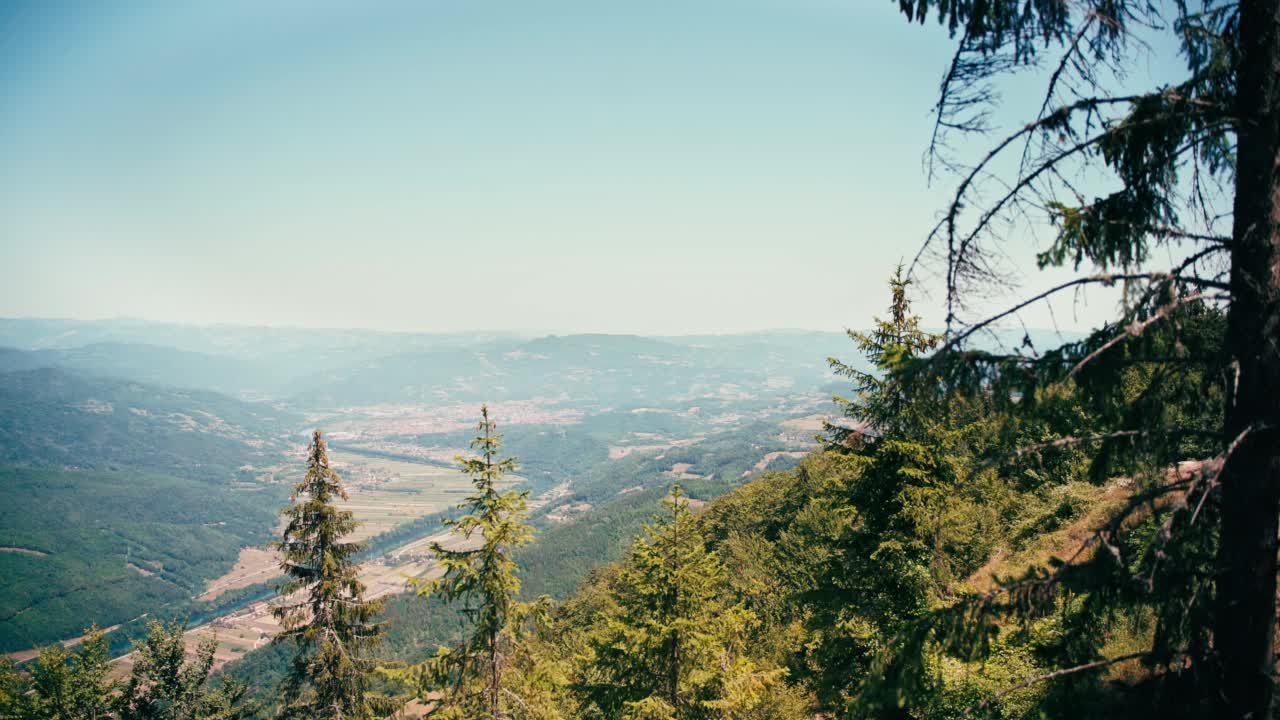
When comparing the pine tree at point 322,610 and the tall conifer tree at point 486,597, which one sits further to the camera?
the pine tree at point 322,610

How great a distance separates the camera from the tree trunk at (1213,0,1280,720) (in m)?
3.54

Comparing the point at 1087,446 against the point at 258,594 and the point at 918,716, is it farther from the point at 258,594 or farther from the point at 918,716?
the point at 258,594

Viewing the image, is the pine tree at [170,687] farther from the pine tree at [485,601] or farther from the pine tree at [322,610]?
the pine tree at [485,601]

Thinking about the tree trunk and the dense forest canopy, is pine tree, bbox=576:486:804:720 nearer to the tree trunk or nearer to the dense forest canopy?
the dense forest canopy

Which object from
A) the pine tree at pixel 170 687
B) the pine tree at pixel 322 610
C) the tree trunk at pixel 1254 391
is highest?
the tree trunk at pixel 1254 391

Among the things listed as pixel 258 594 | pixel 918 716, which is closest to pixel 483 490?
pixel 918 716

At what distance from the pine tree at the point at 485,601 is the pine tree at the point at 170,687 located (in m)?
14.1

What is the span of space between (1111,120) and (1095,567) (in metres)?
3.24

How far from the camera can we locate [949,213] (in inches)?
172

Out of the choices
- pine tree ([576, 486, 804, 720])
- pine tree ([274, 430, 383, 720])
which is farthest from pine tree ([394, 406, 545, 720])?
pine tree ([274, 430, 383, 720])

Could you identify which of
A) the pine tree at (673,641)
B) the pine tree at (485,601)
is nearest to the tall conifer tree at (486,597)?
the pine tree at (485,601)

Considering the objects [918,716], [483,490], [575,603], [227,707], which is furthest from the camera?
[575,603]

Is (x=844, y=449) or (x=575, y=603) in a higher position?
(x=844, y=449)

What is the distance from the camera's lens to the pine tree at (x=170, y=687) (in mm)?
19312
